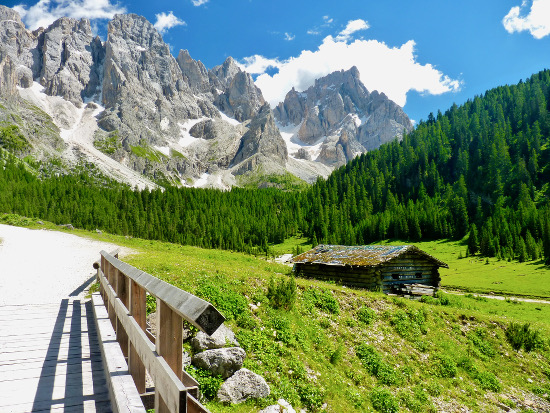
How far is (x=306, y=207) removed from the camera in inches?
5930

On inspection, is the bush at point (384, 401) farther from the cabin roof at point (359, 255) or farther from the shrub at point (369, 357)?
the cabin roof at point (359, 255)

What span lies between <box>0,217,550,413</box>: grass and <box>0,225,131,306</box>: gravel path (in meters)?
4.70

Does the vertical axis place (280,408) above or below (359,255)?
below

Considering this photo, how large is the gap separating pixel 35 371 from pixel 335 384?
32.8 ft

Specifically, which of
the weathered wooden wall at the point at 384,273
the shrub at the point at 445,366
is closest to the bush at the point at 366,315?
the shrub at the point at 445,366

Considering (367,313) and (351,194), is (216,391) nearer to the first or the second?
(367,313)

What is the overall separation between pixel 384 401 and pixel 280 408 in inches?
208

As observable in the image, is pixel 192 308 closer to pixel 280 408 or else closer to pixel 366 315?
pixel 280 408

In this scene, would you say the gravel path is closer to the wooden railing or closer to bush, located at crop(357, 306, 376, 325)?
the wooden railing

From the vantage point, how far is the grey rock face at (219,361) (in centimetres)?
991

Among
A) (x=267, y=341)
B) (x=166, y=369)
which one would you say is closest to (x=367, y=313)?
(x=267, y=341)

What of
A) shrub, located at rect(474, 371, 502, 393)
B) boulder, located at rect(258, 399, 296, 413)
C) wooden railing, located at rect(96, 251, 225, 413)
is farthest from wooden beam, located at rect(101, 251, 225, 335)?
shrub, located at rect(474, 371, 502, 393)

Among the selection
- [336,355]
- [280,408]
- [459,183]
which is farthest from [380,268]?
[459,183]

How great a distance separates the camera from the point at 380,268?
3180 cm
